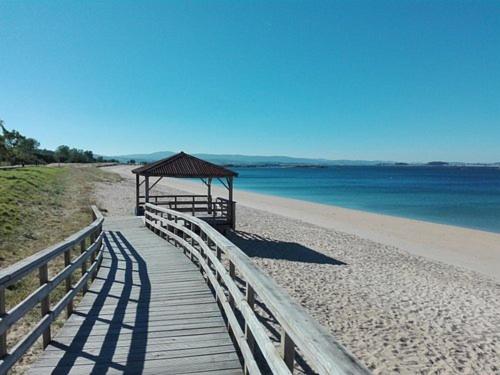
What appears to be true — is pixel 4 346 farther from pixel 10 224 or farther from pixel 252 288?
pixel 10 224

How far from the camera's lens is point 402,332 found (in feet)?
19.5

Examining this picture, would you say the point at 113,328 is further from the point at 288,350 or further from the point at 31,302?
the point at 288,350

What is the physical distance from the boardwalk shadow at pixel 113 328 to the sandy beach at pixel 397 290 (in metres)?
2.14

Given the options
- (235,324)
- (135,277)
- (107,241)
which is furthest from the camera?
(107,241)

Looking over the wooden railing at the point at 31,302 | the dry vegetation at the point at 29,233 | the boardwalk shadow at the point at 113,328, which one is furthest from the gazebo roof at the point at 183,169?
the wooden railing at the point at 31,302

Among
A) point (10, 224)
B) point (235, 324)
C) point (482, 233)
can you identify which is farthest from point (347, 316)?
point (482, 233)

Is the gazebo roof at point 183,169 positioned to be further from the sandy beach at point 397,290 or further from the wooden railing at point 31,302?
the wooden railing at point 31,302

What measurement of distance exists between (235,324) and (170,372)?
76 cm

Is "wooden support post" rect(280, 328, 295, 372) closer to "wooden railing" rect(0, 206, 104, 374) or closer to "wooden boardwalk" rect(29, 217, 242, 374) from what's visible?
"wooden boardwalk" rect(29, 217, 242, 374)

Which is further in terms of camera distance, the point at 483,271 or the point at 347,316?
the point at 483,271

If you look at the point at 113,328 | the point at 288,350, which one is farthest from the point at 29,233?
the point at 288,350

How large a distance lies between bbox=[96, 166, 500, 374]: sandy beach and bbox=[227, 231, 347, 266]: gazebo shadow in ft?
0.11

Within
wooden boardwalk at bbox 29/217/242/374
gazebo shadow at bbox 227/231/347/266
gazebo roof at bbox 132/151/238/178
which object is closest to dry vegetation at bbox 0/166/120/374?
wooden boardwalk at bbox 29/217/242/374

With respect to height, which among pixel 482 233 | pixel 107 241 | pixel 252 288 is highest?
pixel 252 288
